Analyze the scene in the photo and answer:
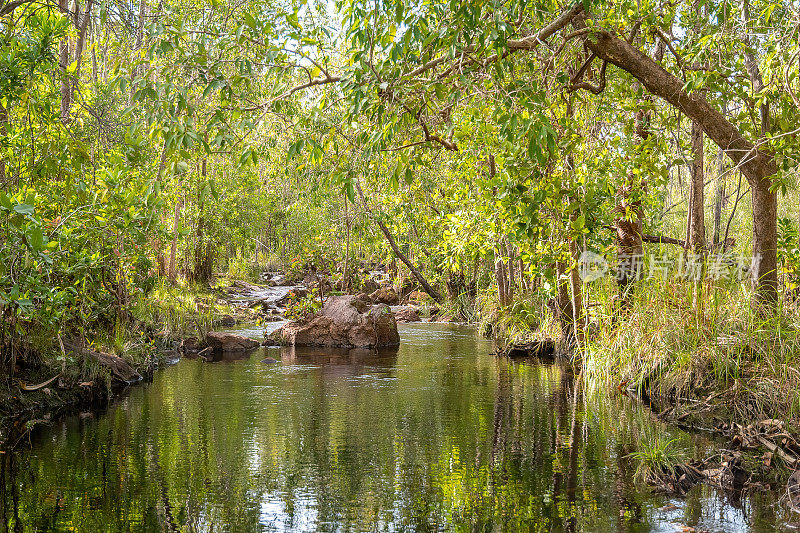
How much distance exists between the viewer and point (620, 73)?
9055 millimetres

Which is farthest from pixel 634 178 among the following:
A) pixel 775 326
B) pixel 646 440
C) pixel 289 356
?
pixel 289 356

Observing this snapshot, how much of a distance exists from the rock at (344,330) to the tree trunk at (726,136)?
8712 millimetres

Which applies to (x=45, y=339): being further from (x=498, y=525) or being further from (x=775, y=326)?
(x=775, y=326)

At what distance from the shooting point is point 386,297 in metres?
24.3

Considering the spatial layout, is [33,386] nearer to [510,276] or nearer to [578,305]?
[578,305]

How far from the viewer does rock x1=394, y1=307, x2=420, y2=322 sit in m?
Result: 21.2

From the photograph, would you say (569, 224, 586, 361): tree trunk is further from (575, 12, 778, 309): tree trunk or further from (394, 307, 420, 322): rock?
(394, 307, 420, 322): rock

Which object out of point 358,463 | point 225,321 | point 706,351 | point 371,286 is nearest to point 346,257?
point 225,321

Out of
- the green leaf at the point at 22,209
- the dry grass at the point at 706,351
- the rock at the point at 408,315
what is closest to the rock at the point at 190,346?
the rock at the point at 408,315

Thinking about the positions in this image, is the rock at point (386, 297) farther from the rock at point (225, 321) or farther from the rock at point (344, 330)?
the rock at point (344, 330)

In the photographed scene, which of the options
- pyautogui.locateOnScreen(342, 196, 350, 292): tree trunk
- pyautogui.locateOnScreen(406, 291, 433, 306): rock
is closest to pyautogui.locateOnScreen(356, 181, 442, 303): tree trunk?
pyautogui.locateOnScreen(406, 291, 433, 306): rock

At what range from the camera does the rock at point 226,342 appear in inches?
565

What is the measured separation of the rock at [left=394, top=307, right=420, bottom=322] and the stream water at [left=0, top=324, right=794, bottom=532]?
1021 centimetres

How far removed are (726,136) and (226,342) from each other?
32.7 feet
